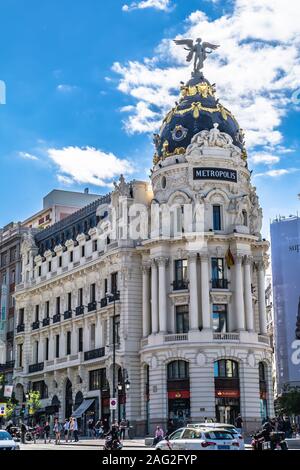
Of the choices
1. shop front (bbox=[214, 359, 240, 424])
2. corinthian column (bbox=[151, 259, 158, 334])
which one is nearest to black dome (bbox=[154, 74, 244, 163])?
corinthian column (bbox=[151, 259, 158, 334])

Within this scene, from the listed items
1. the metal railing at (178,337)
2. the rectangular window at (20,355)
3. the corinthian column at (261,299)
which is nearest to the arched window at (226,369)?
the metal railing at (178,337)

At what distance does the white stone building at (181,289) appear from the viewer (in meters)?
63.9

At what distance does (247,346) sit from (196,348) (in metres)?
4.75

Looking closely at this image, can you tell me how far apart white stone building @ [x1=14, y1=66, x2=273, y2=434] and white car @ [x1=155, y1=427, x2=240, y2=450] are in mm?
34504

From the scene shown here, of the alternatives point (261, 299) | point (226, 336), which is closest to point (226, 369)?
point (226, 336)

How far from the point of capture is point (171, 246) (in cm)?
6769

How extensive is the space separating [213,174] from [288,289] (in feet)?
144

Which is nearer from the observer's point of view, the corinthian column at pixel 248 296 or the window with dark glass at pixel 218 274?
the corinthian column at pixel 248 296

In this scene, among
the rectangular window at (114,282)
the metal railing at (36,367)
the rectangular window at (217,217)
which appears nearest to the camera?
the rectangular window at (217,217)

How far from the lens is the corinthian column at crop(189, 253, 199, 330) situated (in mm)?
64125

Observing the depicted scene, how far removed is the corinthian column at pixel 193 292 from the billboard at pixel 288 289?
144 feet

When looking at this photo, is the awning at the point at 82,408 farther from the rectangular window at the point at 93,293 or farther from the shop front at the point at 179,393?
the shop front at the point at 179,393

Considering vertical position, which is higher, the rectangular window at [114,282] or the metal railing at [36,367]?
the rectangular window at [114,282]
